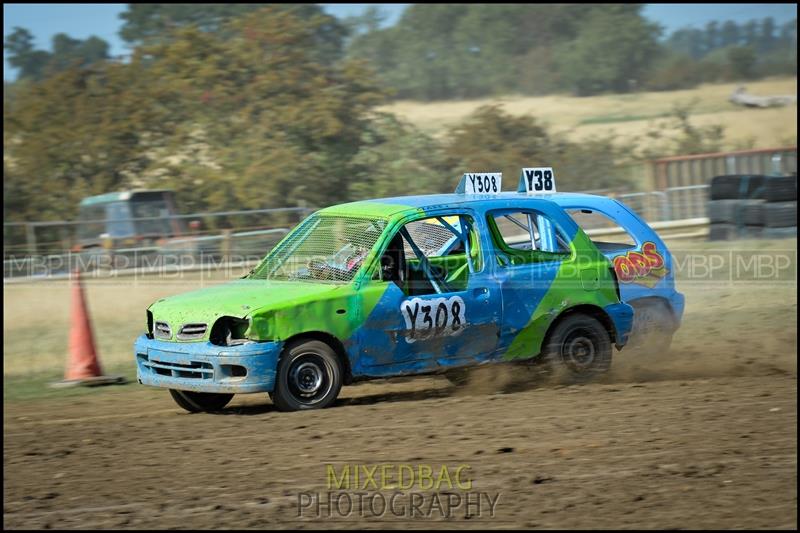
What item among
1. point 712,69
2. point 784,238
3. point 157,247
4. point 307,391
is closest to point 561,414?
point 307,391

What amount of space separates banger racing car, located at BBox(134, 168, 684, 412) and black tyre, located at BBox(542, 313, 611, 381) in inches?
0.5

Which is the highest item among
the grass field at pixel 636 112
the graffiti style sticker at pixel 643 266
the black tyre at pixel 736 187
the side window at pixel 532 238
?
the grass field at pixel 636 112

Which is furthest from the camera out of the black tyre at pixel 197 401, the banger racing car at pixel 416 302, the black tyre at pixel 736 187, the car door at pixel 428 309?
the black tyre at pixel 736 187

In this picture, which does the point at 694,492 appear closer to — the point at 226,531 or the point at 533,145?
the point at 226,531

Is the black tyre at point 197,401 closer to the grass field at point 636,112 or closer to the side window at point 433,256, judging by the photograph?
the side window at point 433,256

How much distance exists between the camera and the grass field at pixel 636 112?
126 feet

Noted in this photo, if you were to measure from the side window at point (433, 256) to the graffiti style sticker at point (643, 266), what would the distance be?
132 cm

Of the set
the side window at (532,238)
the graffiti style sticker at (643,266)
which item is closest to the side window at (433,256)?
the side window at (532,238)

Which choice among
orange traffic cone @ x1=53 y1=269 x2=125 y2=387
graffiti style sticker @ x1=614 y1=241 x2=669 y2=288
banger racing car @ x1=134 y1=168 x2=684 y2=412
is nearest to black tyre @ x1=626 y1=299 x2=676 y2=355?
banger racing car @ x1=134 y1=168 x2=684 y2=412

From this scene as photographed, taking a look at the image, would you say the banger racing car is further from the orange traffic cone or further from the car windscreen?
the orange traffic cone

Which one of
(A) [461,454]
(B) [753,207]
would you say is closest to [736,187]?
(B) [753,207]

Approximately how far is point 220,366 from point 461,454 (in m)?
2.01

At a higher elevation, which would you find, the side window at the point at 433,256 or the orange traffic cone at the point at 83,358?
the side window at the point at 433,256

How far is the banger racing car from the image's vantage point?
744 cm
